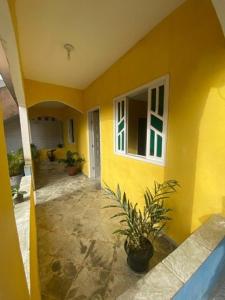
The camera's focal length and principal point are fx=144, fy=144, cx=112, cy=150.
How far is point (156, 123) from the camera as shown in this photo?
196 centimetres

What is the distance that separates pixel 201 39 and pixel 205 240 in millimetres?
1773

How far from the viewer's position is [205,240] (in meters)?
1.11

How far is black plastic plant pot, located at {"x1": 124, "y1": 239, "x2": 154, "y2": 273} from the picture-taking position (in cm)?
140

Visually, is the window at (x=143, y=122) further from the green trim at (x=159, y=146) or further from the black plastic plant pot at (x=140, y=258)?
the black plastic plant pot at (x=140, y=258)

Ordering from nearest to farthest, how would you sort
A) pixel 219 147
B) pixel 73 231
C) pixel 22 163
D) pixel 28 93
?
pixel 219 147 < pixel 73 231 < pixel 22 163 < pixel 28 93

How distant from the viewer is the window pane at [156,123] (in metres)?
1.91

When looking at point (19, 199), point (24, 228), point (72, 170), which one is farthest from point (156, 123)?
point (72, 170)

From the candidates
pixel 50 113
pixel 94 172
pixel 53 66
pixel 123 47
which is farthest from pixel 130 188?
pixel 50 113

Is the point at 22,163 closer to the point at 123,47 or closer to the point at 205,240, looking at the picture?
the point at 123,47

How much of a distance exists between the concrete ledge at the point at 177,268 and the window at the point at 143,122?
93cm

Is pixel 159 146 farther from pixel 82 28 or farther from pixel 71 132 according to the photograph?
pixel 71 132

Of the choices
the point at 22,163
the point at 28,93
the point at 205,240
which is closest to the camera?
the point at 205,240

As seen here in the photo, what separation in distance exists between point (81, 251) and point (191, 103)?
210cm

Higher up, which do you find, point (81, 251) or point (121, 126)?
point (121, 126)
